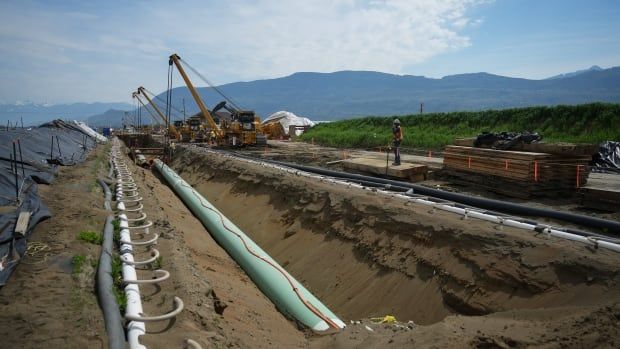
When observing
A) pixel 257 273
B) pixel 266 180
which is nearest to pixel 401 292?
pixel 257 273

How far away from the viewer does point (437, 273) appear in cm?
675

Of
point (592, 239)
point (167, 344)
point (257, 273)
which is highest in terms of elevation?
point (592, 239)

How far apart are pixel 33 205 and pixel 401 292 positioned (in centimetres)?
661

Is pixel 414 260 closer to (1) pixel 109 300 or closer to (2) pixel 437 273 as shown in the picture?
(2) pixel 437 273

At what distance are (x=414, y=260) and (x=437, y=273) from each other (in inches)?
24.4

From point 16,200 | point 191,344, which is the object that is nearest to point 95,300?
point 191,344

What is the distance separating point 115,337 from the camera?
142 inches

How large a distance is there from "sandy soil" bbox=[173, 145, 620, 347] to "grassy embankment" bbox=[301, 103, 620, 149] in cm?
1742

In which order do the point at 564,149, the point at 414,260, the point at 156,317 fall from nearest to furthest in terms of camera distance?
the point at 156,317, the point at 414,260, the point at 564,149

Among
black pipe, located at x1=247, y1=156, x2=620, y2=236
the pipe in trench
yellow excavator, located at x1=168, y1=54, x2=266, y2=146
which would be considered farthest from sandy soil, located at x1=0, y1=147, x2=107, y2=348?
yellow excavator, located at x1=168, y1=54, x2=266, y2=146

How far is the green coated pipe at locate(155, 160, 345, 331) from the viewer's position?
6117 mm

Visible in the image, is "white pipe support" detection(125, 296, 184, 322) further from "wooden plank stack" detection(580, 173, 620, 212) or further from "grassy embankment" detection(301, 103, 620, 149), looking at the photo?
"grassy embankment" detection(301, 103, 620, 149)

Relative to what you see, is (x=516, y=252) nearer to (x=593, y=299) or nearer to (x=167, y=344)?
(x=593, y=299)

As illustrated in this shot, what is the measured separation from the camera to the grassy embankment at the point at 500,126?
22.1 metres
